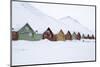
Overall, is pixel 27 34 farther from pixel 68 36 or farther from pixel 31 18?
pixel 68 36

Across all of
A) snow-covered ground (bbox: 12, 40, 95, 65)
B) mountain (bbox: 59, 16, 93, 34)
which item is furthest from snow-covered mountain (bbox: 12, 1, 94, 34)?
snow-covered ground (bbox: 12, 40, 95, 65)

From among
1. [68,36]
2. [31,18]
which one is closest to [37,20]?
[31,18]

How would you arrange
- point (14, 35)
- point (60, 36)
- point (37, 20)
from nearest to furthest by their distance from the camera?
point (14, 35)
point (37, 20)
point (60, 36)

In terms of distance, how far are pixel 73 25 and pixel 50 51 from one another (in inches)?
16.6

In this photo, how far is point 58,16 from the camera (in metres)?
2.43

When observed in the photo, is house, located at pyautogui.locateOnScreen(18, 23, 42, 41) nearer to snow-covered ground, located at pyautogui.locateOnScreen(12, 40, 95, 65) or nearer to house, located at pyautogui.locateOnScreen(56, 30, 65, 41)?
snow-covered ground, located at pyautogui.locateOnScreen(12, 40, 95, 65)

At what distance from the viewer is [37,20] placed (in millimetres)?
2324

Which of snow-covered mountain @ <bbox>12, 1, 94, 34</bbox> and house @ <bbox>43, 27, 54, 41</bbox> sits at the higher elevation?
snow-covered mountain @ <bbox>12, 1, 94, 34</bbox>

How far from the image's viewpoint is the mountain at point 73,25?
2.45 m

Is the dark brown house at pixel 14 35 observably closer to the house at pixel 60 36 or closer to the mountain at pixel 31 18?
the mountain at pixel 31 18

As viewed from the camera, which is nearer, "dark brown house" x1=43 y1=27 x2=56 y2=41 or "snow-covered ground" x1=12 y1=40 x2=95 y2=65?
"snow-covered ground" x1=12 y1=40 x2=95 y2=65

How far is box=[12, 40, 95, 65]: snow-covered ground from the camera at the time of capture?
2.24m

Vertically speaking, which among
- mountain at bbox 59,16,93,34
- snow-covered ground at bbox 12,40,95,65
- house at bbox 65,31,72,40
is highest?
mountain at bbox 59,16,93,34

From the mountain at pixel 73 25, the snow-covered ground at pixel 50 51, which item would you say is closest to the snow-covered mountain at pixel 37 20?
the mountain at pixel 73 25
